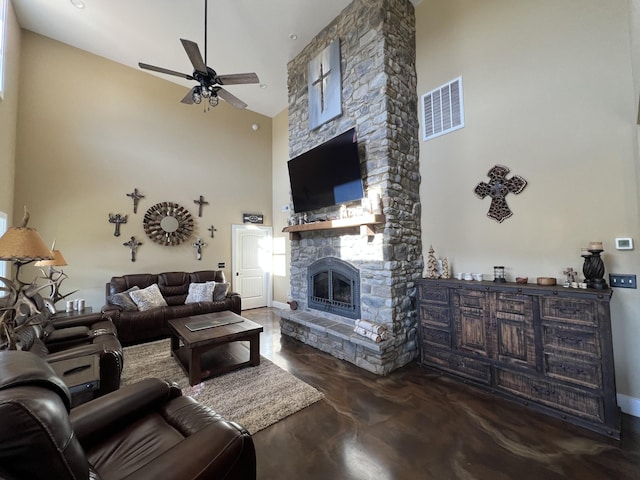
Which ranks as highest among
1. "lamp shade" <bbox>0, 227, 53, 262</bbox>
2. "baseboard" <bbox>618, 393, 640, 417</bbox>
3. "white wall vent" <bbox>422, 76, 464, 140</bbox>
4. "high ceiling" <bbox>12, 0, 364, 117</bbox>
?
"high ceiling" <bbox>12, 0, 364, 117</bbox>

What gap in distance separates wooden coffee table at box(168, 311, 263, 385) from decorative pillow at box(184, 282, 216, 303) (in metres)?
1.30

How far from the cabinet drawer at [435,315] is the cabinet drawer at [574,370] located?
2.90 ft

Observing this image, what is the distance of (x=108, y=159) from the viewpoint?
499 centimetres

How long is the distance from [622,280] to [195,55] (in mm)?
Answer: 4665

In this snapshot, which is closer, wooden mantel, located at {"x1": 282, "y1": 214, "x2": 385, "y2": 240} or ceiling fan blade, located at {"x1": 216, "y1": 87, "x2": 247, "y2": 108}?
wooden mantel, located at {"x1": 282, "y1": 214, "x2": 385, "y2": 240}

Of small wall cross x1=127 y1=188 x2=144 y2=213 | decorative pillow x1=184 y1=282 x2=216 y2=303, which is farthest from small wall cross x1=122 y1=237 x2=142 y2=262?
decorative pillow x1=184 y1=282 x2=216 y2=303

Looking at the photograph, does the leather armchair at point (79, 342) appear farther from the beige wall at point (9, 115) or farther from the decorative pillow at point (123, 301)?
the beige wall at point (9, 115)

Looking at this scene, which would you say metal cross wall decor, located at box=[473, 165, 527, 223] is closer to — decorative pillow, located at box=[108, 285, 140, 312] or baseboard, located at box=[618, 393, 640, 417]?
baseboard, located at box=[618, 393, 640, 417]

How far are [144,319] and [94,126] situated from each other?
360 cm

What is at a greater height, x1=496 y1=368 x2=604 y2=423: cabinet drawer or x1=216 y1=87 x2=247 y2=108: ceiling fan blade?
x1=216 y1=87 x2=247 y2=108: ceiling fan blade

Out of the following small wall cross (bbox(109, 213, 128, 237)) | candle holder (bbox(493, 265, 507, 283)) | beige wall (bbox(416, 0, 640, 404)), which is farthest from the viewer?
small wall cross (bbox(109, 213, 128, 237))

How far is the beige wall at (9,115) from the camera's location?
11.8 feet

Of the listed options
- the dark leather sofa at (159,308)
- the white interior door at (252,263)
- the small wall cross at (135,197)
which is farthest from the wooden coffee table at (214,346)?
the small wall cross at (135,197)

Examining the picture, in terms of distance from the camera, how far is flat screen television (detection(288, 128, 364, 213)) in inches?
142
